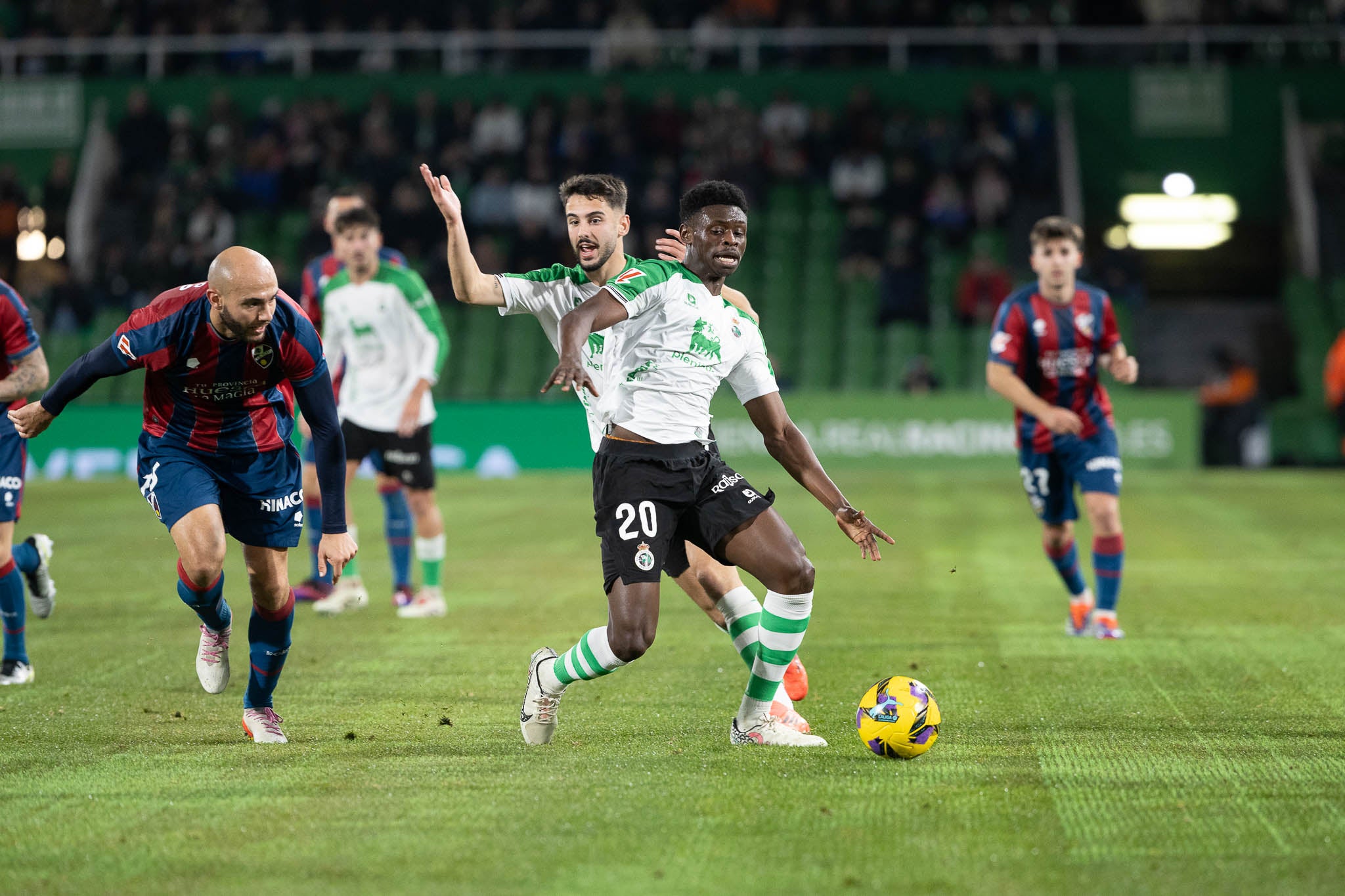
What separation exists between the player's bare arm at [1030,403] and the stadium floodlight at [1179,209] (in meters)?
19.0

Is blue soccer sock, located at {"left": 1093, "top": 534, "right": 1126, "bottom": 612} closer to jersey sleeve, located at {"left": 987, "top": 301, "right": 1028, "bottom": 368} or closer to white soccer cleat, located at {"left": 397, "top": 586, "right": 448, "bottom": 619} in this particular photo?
jersey sleeve, located at {"left": 987, "top": 301, "right": 1028, "bottom": 368}

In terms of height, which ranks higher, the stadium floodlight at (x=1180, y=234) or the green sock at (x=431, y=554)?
the stadium floodlight at (x=1180, y=234)

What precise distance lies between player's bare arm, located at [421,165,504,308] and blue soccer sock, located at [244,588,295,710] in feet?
4.62

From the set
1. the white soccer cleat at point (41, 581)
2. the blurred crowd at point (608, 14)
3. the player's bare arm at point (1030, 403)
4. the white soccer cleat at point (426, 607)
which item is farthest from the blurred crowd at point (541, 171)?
the white soccer cleat at point (41, 581)

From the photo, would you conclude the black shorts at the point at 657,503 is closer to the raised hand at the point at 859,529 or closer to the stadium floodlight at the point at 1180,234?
the raised hand at the point at 859,529

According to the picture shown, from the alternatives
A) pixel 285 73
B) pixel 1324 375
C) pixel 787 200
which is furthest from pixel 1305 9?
pixel 285 73

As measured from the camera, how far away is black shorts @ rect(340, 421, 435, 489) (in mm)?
9906

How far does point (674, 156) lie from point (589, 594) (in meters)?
14.9

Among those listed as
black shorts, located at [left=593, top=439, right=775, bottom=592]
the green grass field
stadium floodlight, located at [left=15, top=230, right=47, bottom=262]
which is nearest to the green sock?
the green grass field

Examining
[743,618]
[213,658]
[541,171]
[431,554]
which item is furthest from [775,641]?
[541,171]

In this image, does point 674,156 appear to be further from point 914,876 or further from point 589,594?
point 914,876

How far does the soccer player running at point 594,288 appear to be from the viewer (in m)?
6.12

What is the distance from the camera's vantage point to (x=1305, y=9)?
25.9m

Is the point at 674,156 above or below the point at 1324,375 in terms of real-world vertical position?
above
